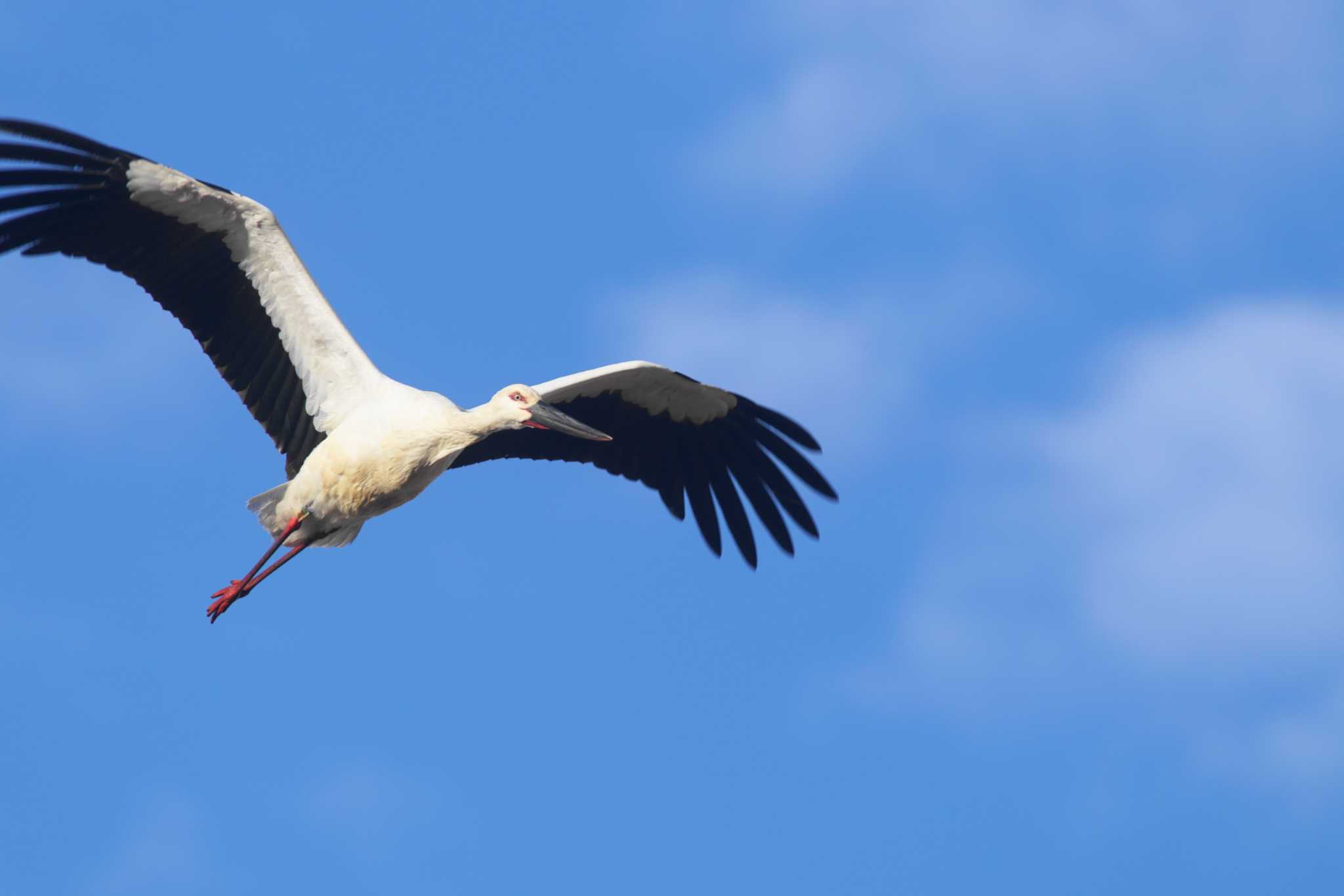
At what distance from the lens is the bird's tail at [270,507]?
1587cm

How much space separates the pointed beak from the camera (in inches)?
624

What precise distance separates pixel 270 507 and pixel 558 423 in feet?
6.94

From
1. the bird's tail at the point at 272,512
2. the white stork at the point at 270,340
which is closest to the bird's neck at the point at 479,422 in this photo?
the white stork at the point at 270,340

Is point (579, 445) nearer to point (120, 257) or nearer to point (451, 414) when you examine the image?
point (451, 414)

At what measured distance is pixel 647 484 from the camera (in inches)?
713

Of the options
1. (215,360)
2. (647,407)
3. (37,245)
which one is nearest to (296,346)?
(215,360)

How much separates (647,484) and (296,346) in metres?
3.45

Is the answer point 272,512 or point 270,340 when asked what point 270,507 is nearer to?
point 272,512

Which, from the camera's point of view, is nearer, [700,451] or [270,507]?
[270,507]

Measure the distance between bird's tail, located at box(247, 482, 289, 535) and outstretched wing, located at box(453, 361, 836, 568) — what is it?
76.7 inches

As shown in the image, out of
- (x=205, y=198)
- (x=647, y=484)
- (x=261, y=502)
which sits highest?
(x=647, y=484)

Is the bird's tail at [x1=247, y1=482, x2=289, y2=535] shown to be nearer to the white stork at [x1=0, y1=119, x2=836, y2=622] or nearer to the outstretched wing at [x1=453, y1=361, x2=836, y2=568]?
the white stork at [x1=0, y1=119, x2=836, y2=622]

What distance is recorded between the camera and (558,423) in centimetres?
1591

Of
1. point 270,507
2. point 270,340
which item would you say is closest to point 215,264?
point 270,340
